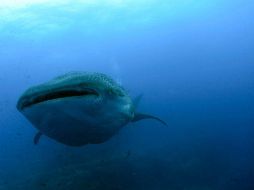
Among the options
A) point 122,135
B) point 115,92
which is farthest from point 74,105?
point 122,135

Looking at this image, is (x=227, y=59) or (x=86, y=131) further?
(x=227, y=59)

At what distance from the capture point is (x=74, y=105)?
4469mm

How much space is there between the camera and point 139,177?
38.7ft

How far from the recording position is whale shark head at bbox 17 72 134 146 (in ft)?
14.1

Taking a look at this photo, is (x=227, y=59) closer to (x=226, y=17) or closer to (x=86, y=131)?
(x=226, y=17)

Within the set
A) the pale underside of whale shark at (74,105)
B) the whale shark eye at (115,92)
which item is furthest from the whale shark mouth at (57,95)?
the whale shark eye at (115,92)

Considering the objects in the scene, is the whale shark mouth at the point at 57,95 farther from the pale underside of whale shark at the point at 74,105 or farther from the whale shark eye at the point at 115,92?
the whale shark eye at the point at 115,92

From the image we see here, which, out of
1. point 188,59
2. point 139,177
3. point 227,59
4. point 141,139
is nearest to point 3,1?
point 141,139

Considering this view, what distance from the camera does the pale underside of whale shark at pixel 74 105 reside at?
4.31 meters

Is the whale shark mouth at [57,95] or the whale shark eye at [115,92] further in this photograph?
the whale shark eye at [115,92]

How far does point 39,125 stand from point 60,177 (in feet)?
25.7

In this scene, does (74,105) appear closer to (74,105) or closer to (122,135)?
(74,105)

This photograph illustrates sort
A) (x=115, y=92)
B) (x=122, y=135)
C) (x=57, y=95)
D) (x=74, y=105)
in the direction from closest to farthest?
(x=57, y=95), (x=74, y=105), (x=115, y=92), (x=122, y=135)

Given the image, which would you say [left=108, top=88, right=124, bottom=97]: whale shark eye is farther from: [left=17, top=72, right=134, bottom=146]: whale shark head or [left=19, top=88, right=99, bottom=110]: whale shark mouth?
[left=19, top=88, right=99, bottom=110]: whale shark mouth
